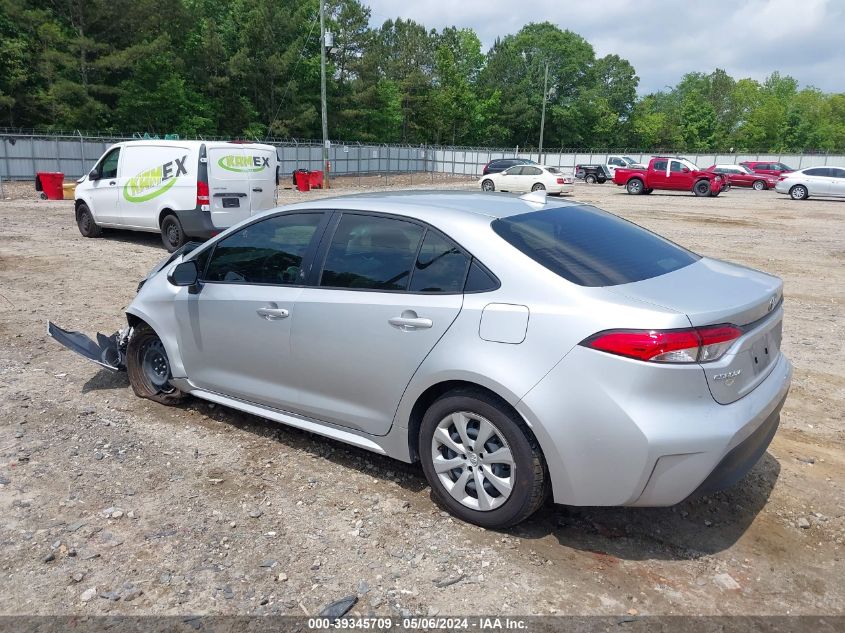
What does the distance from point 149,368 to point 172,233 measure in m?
7.45

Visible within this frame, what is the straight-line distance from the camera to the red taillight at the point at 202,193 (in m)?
11.4

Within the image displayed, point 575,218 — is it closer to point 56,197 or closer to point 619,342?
point 619,342

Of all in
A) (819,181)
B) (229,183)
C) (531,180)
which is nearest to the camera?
(229,183)

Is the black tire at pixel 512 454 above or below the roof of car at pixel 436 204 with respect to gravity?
below

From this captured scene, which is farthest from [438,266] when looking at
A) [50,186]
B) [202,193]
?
[50,186]

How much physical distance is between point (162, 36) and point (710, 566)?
47.8 m

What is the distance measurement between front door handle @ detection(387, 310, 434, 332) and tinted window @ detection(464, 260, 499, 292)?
0.86 feet

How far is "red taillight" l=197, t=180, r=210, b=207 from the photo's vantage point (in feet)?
37.4

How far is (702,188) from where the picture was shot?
30750mm

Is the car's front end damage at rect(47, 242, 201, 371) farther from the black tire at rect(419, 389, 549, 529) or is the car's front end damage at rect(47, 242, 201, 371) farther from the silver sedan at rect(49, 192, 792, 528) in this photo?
the black tire at rect(419, 389, 549, 529)

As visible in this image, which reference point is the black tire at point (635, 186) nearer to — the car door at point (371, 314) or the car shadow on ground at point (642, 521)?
the car shadow on ground at point (642, 521)

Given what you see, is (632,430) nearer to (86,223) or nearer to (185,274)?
(185,274)

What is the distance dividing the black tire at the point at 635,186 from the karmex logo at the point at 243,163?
23680 millimetres

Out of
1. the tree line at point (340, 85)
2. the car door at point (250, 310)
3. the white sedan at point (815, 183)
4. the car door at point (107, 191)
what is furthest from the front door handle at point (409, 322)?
the tree line at point (340, 85)
